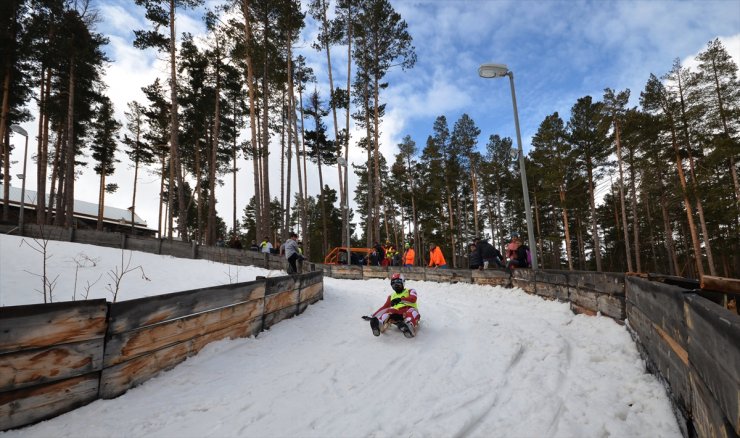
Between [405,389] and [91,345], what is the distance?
9.92 feet

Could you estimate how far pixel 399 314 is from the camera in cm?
542

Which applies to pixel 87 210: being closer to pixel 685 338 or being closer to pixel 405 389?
pixel 405 389

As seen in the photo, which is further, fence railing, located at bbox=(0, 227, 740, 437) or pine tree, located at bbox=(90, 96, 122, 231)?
pine tree, located at bbox=(90, 96, 122, 231)

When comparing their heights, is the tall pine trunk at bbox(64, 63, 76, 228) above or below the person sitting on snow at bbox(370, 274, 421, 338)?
above

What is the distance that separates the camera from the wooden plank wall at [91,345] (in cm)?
229

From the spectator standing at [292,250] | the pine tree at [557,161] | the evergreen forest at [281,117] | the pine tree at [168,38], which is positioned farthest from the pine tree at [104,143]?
the pine tree at [557,161]

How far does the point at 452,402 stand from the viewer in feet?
9.96

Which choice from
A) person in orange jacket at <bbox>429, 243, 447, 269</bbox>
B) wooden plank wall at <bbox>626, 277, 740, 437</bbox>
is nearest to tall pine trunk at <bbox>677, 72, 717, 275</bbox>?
person in orange jacket at <bbox>429, 243, 447, 269</bbox>

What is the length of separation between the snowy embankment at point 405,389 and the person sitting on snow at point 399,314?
0.19 metres

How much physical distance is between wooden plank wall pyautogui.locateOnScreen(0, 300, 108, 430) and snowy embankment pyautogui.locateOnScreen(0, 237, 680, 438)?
13cm

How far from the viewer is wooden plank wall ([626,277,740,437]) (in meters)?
1.40

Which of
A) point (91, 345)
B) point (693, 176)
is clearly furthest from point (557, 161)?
point (91, 345)

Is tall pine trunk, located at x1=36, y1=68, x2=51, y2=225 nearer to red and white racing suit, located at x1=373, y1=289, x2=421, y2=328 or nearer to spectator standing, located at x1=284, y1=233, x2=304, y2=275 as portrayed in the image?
spectator standing, located at x1=284, y1=233, x2=304, y2=275

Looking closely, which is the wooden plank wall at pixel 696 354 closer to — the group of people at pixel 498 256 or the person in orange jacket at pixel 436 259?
the group of people at pixel 498 256
